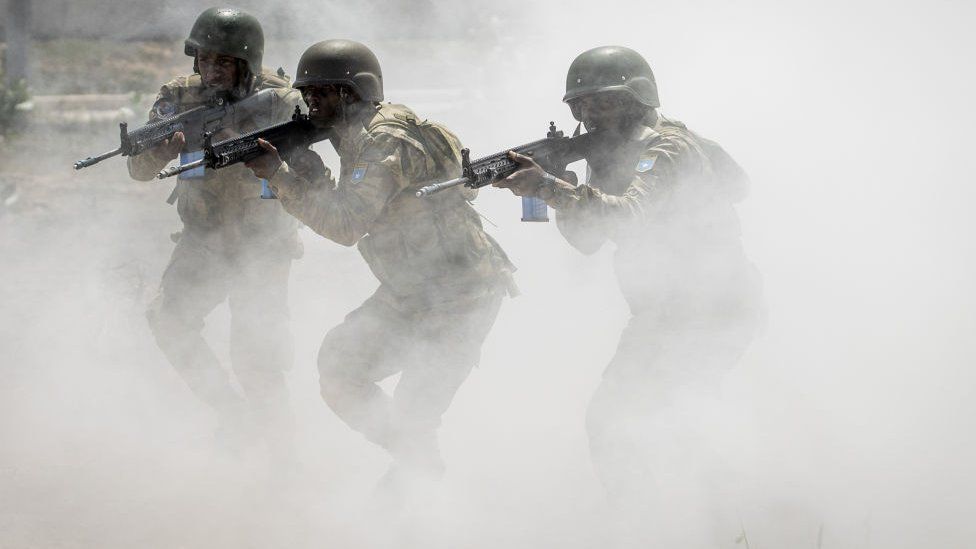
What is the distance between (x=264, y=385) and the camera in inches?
218

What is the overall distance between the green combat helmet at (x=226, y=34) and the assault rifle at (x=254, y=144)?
92cm

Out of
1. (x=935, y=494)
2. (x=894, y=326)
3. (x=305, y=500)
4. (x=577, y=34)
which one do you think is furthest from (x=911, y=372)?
(x=577, y=34)

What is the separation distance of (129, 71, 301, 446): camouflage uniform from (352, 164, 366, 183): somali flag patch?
4.07 ft

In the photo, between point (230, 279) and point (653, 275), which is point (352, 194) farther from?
point (230, 279)

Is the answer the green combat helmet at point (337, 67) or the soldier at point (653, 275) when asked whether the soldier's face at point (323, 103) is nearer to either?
the green combat helmet at point (337, 67)

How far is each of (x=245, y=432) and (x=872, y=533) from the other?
9.13 ft

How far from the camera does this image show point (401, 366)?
468 cm

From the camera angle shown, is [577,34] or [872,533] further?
[577,34]

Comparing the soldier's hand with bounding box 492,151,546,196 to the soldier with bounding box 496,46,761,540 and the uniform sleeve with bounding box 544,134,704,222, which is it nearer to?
the uniform sleeve with bounding box 544,134,704,222

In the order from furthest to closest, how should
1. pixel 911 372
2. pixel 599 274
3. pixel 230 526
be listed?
1. pixel 599 274
2. pixel 911 372
3. pixel 230 526

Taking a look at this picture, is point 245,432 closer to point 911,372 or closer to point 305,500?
point 305,500

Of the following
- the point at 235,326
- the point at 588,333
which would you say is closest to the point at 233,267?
the point at 235,326

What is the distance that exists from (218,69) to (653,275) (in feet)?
7.33

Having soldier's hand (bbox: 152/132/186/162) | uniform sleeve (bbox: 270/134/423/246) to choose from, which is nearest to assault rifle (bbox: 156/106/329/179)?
uniform sleeve (bbox: 270/134/423/246)
